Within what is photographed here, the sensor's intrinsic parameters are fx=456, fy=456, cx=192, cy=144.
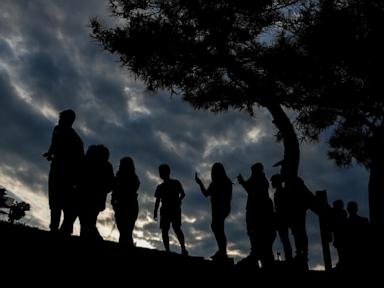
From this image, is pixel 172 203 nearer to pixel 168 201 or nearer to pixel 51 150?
pixel 168 201

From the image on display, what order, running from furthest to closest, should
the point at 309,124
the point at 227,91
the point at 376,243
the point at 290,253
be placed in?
the point at 309,124 → the point at 227,91 → the point at 290,253 → the point at 376,243

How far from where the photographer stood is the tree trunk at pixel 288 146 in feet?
35.6

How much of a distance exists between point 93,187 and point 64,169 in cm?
59

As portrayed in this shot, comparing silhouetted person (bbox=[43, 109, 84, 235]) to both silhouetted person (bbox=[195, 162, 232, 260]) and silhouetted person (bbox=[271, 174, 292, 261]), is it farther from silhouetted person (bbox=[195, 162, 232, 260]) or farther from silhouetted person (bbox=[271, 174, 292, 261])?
silhouetted person (bbox=[271, 174, 292, 261])

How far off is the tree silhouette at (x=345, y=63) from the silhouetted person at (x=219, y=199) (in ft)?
16.3

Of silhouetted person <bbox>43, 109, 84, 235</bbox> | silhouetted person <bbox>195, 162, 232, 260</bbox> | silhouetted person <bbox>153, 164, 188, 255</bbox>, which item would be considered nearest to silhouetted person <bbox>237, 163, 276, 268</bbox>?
silhouetted person <bbox>195, 162, 232, 260</bbox>

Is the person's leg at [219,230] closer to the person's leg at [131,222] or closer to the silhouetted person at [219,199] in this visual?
the silhouetted person at [219,199]

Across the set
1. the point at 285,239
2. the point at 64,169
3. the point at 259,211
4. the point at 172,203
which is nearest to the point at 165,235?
the point at 172,203

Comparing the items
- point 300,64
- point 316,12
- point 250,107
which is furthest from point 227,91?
point 316,12

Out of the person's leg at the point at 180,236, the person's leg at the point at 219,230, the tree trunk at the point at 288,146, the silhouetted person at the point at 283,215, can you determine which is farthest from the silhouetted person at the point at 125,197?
the tree trunk at the point at 288,146

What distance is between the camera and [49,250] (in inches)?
214

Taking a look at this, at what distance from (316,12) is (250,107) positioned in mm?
4029

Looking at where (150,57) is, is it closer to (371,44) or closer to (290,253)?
(371,44)

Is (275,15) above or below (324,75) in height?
above
